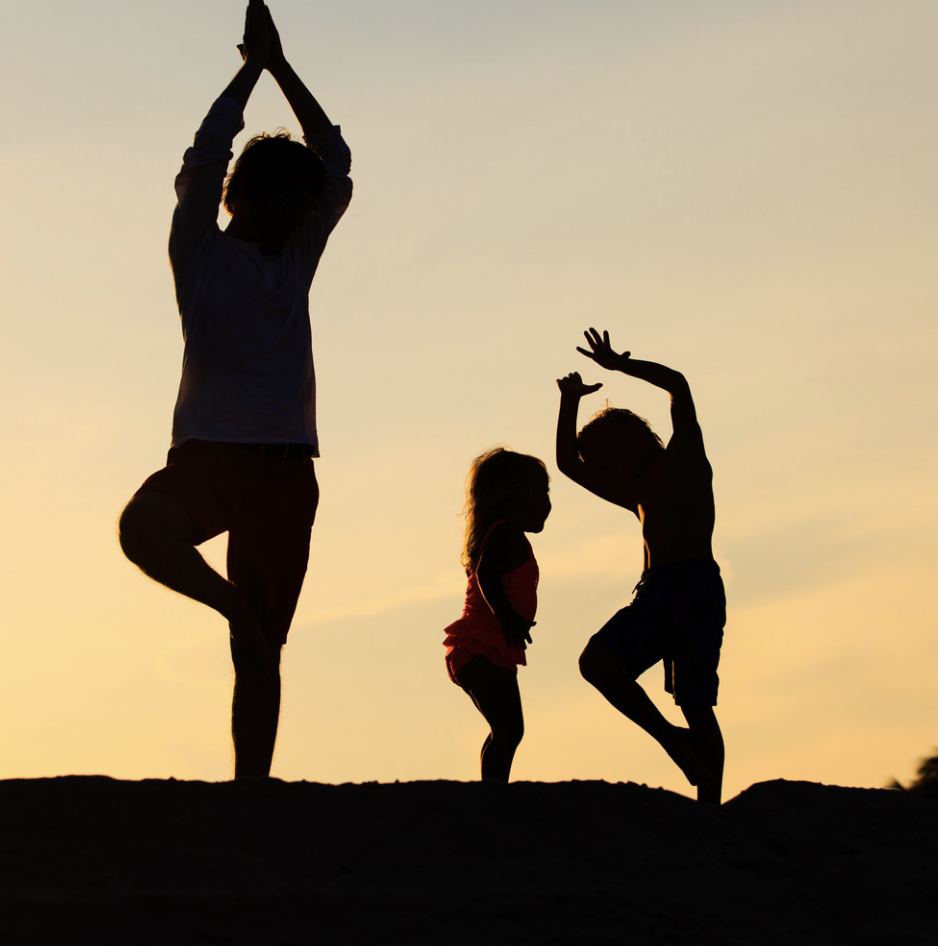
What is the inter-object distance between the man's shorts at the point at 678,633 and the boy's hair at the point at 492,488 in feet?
3.38

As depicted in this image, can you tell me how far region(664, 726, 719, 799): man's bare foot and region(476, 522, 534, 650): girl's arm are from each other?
1051mm

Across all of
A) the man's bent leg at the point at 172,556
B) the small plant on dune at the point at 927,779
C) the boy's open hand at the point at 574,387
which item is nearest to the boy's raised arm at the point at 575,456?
the boy's open hand at the point at 574,387

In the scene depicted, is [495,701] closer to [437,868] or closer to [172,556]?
[172,556]

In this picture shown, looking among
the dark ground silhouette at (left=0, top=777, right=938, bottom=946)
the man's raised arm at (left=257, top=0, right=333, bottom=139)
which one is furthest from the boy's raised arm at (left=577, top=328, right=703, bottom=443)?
the dark ground silhouette at (left=0, top=777, right=938, bottom=946)

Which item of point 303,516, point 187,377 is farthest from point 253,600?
point 187,377

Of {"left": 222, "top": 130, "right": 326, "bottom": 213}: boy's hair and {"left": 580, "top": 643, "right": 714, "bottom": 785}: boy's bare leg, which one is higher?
{"left": 222, "top": 130, "right": 326, "bottom": 213}: boy's hair

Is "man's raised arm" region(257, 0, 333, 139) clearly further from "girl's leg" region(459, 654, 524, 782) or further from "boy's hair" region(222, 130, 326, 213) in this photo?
"girl's leg" region(459, 654, 524, 782)

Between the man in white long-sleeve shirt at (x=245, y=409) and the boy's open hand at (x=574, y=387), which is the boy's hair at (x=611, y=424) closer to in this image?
the boy's open hand at (x=574, y=387)

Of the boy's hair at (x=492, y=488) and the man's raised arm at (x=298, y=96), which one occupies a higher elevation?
the man's raised arm at (x=298, y=96)

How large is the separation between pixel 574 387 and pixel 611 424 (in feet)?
0.91

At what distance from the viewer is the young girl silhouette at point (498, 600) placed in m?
6.07

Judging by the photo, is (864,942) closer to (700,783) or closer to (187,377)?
(700,783)

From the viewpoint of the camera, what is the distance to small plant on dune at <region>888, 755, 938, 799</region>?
36.1 ft

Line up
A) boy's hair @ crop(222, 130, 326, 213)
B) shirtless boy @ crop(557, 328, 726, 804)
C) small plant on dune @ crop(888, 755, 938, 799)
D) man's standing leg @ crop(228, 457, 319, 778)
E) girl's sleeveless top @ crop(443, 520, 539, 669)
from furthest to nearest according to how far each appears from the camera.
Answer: small plant on dune @ crop(888, 755, 938, 799)
girl's sleeveless top @ crop(443, 520, 539, 669)
shirtless boy @ crop(557, 328, 726, 804)
boy's hair @ crop(222, 130, 326, 213)
man's standing leg @ crop(228, 457, 319, 778)
